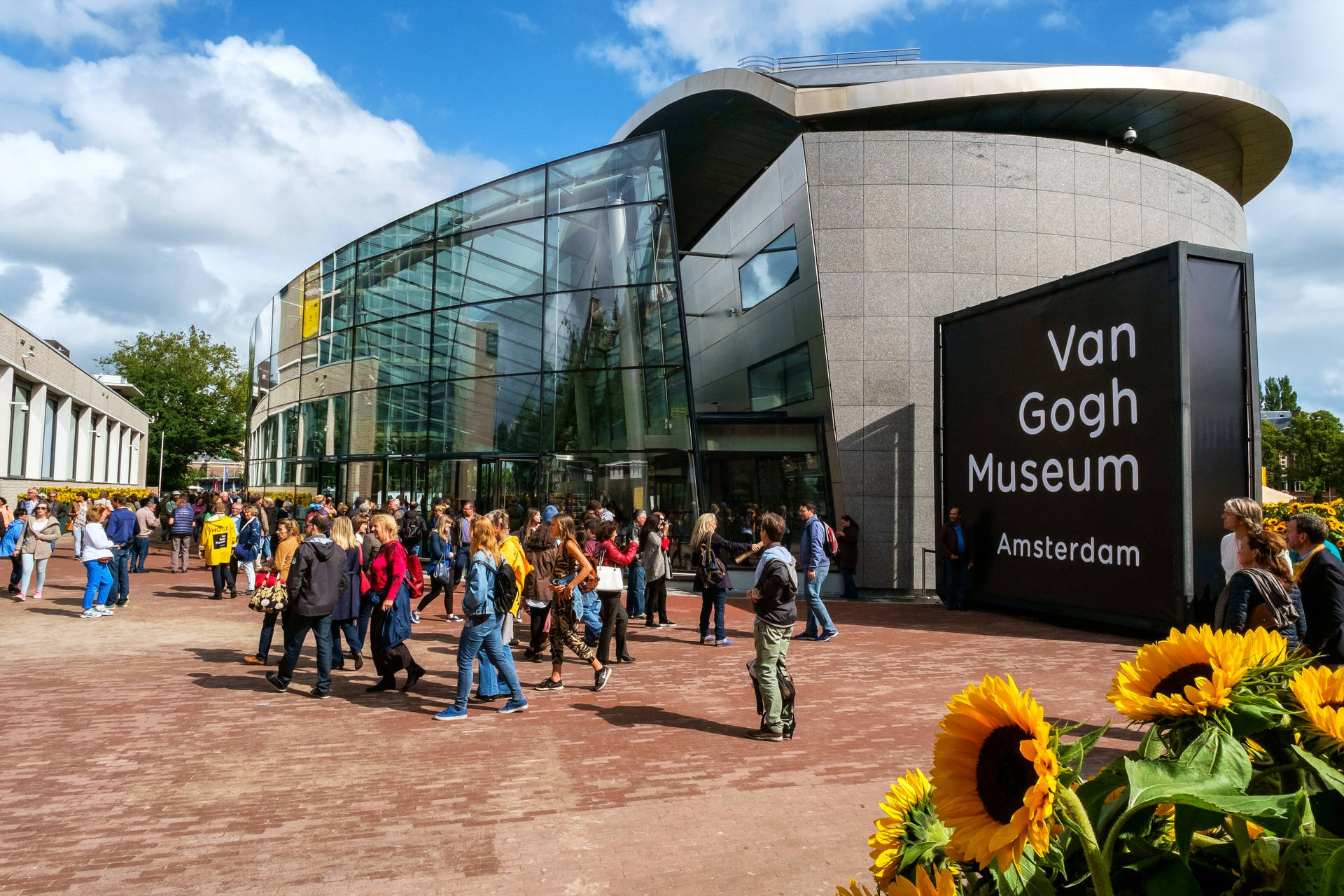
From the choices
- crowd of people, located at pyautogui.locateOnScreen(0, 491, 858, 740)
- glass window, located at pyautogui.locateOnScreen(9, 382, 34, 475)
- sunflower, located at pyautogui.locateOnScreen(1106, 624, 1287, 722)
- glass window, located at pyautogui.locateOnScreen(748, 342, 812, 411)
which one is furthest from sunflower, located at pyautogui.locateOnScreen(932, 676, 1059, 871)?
glass window, located at pyautogui.locateOnScreen(9, 382, 34, 475)

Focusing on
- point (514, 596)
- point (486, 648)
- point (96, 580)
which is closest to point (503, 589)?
point (514, 596)

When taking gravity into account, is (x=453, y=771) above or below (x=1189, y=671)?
below

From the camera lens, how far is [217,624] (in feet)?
41.0

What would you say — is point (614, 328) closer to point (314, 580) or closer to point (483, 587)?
point (314, 580)

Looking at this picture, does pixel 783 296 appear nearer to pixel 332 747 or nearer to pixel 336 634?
pixel 336 634

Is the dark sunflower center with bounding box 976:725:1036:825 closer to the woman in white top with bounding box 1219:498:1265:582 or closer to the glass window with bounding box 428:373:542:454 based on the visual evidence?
the woman in white top with bounding box 1219:498:1265:582

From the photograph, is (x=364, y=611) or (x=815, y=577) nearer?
(x=364, y=611)

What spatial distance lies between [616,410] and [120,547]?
30.7 ft

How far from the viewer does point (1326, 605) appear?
5.08 m

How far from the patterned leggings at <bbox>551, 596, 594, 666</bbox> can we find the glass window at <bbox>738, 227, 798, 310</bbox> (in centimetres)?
1196

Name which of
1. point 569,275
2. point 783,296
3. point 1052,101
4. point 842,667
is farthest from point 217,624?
point 1052,101

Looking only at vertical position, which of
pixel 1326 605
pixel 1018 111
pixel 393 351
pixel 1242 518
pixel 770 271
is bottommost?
pixel 1326 605

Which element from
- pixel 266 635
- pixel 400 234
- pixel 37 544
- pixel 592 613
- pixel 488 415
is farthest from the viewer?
pixel 400 234

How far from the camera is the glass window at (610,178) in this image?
18.1m
